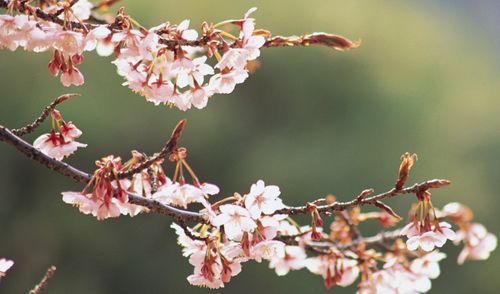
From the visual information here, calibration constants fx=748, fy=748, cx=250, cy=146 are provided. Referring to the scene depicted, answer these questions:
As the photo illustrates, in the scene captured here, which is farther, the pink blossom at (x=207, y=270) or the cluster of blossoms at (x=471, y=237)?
the cluster of blossoms at (x=471, y=237)

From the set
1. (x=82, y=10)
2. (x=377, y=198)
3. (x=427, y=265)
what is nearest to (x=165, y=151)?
(x=377, y=198)

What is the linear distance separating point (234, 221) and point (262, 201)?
0.14 ft

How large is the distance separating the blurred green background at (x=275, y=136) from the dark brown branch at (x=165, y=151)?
4.16 metres

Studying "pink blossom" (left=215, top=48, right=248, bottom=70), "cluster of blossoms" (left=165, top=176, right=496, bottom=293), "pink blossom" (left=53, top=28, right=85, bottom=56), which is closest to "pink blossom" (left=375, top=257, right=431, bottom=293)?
"cluster of blossoms" (left=165, top=176, right=496, bottom=293)

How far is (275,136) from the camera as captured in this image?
5.90m

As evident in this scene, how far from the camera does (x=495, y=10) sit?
1194 cm

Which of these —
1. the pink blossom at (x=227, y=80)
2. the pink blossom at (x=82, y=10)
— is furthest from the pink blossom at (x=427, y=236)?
the pink blossom at (x=82, y=10)

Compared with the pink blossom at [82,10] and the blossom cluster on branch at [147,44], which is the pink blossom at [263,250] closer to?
the blossom cluster on branch at [147,44]

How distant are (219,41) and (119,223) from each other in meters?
4.64

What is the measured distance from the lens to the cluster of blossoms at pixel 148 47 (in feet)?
2.49

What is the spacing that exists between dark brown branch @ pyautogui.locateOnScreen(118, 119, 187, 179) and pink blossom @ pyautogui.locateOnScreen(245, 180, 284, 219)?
0.12 metres

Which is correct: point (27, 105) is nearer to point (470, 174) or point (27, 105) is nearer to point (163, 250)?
point (163, 250)

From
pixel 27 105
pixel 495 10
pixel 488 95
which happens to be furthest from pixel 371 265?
pixel 495 10

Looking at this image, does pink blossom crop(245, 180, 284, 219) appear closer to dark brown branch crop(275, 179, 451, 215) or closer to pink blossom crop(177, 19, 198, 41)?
dark brown branch crop(275, 179, 451, 215)
